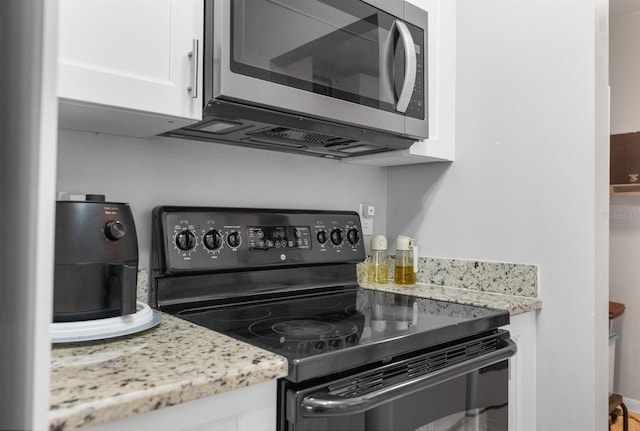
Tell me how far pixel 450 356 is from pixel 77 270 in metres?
0.83

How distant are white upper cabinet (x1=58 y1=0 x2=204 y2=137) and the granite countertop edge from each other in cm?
92

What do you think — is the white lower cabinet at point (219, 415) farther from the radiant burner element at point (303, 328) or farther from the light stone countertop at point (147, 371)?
the radiant burner element at point (303, 328)

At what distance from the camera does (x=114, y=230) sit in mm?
938

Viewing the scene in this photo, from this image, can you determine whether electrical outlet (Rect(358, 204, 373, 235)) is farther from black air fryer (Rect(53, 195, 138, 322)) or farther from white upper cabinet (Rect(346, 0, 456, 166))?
black air fryer (Rect(53, 195, 138, 322))

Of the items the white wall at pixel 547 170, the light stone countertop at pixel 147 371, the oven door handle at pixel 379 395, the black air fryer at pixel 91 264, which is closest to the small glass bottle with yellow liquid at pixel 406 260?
the white wall at pixel 547 170

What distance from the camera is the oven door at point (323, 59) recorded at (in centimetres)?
106

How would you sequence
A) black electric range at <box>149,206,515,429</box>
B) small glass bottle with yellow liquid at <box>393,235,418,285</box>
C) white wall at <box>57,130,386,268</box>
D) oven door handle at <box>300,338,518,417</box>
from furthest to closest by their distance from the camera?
small glass bottle with yellow liquid at <box>393,235,418,285</box>, white wall at <box>57,130,386,268</box>, black electric range at <box>149,206,515,429</box>, oven door handle at <box>300,338,518,417</box>

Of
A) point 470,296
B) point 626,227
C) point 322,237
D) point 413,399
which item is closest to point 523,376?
point 470,296

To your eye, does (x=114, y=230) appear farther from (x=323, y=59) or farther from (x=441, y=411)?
(x=441, y=411)

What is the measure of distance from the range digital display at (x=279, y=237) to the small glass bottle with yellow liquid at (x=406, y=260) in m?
0.39

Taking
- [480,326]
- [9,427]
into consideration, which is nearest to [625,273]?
[480,326]

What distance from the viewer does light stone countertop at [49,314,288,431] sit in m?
0.61

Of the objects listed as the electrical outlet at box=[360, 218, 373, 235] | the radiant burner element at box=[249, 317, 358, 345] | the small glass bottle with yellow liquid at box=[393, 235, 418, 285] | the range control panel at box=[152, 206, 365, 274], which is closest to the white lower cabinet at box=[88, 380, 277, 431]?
the radiant burner element at box=[249, 317, 358, 345]

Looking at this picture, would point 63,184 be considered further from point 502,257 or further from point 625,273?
point 625,273
